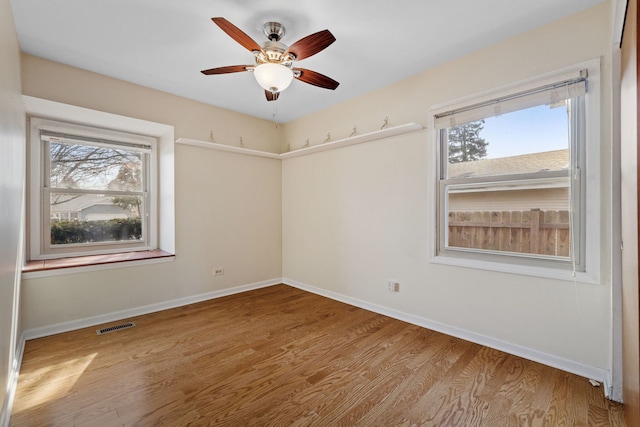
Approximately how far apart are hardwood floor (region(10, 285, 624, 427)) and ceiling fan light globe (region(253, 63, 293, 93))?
7.01ft

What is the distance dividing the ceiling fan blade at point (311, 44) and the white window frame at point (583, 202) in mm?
1423

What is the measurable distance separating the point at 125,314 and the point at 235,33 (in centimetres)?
303

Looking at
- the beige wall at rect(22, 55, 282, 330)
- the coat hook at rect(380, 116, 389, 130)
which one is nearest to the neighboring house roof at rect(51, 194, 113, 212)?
the beige wall at rect(22, 55, 282, 330)

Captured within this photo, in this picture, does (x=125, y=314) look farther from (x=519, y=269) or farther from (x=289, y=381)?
(x=519, y=269)

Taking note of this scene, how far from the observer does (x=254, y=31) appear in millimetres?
2207

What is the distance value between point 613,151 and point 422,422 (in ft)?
6.74

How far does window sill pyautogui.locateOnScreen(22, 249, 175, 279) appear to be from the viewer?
2.59 metres

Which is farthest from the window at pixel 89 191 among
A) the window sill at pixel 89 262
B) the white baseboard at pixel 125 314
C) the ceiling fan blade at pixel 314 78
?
the ceiling fan blade at pixel 314 78

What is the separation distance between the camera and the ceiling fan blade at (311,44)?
177 centimetres

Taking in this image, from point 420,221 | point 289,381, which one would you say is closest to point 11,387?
point 289,381

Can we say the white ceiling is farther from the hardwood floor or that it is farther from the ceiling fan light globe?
the hardwood floor

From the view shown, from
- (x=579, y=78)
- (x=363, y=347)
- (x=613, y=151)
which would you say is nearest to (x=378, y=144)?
(x=579, y=78)

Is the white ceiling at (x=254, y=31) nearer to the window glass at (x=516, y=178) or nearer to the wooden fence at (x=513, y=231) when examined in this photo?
the window glass at (x=516, y=178)

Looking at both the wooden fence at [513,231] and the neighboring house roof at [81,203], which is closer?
the wooden fence at [513,231]
